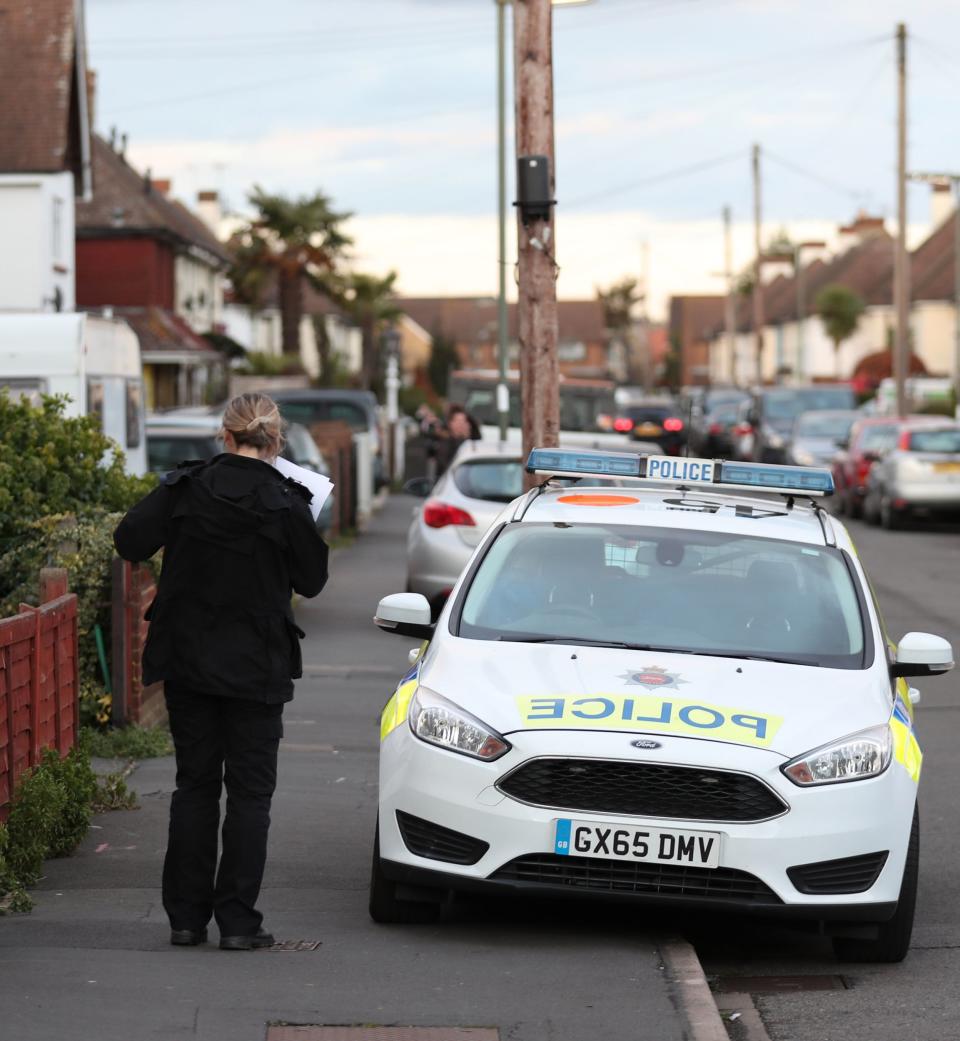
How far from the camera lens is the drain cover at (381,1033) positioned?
17.5 feet

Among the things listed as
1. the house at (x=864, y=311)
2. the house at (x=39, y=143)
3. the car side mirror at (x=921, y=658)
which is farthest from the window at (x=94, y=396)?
the house at (x=864, y=311)

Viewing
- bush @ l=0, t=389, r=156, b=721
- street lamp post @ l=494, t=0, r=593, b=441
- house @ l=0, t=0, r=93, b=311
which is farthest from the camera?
house @ l=0, t=0, r=93, b=311

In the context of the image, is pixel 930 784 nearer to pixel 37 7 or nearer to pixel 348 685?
pixel 348 685

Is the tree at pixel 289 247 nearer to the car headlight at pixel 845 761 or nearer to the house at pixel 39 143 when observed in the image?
the house at pixel 39 143

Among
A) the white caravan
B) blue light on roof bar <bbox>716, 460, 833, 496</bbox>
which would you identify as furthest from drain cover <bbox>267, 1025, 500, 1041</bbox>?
the white caravan

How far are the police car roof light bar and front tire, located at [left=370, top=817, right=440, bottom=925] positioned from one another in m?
1.95

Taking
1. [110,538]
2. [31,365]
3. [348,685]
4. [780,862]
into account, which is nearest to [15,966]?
[780,862]

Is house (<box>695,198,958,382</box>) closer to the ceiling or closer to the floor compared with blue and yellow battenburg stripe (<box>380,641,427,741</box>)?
closer to the ceiling

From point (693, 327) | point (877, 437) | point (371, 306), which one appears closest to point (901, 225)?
point (877, 437)

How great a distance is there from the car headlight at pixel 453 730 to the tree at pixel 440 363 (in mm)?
116990

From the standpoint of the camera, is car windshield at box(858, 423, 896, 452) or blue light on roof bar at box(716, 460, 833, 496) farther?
car windshield at box(858, 423, 896, 452)

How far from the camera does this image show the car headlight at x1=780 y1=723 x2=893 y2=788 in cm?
627

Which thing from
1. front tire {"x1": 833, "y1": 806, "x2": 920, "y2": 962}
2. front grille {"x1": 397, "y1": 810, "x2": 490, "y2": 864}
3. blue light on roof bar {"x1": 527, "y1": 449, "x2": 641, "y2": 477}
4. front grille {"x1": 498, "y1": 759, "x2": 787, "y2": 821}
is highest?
blue light on roof bar {"x1": 527, "y1": 449, "x2": 641, "y2": 477}

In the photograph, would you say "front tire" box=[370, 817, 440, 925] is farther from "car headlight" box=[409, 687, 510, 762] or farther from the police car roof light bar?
the police car roof light bar
